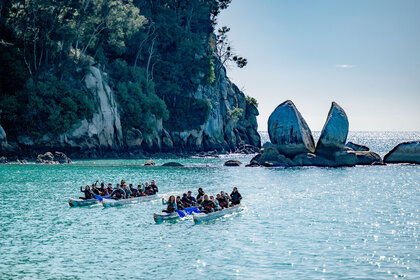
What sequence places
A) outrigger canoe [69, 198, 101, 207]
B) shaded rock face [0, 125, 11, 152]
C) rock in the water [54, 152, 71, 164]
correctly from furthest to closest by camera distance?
rock in the water [54, 152, 71, 164], shaded rock face [0, 125, 11, 152], outrigger canoe [69, 198, 101, 207]

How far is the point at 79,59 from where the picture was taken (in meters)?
77.5

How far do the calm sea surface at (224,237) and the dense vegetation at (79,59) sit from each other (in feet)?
84.1

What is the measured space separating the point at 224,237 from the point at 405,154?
2498 inches

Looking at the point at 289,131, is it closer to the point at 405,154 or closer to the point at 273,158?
the point at 273,158

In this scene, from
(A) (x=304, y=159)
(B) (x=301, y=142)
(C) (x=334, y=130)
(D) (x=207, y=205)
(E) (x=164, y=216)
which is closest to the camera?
(E) (x=164, y=216)

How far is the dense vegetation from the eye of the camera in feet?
232

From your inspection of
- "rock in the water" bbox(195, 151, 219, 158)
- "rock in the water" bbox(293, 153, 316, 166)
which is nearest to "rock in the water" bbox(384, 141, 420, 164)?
"rock in the water" bbox(293, 153, 316, 166)

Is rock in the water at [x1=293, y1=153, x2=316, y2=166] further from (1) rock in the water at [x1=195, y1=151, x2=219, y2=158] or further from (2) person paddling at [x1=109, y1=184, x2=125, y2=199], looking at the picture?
(2) person paddling at [x1=109, y1=184, x2=125, y2=199]

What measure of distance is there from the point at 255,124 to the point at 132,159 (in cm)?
5309

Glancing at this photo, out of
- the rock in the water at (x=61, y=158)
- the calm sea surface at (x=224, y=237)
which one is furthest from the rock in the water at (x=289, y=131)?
the rock in the water at (x=61, y=158)

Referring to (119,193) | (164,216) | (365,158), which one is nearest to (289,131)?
(365,158)

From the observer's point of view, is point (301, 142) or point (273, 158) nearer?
point (301, 142)

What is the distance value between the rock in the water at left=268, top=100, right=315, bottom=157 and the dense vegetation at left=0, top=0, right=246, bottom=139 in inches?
955

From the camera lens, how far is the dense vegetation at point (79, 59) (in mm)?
70812
